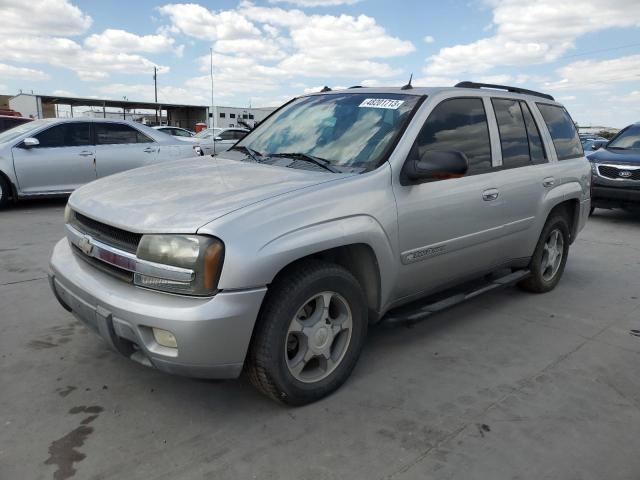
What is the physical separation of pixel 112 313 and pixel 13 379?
1.08 meters

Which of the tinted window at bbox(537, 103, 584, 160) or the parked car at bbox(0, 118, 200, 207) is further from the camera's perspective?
the parked car at bbox(0, 118, 200, 207)

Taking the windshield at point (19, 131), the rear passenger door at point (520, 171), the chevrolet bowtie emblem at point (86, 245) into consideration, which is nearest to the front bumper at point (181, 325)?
the chevrolet bowtie emblem at point (86, 245)

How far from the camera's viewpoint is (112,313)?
2510 millimetres

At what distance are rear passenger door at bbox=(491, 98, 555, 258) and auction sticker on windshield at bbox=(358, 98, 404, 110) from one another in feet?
3.19

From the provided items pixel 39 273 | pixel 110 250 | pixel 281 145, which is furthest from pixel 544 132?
pixel 39 273

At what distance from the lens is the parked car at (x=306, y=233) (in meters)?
2.41

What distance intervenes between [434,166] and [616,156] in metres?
7.50

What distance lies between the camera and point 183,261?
238 centimetres

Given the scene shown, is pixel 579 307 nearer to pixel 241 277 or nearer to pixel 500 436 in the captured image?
pixel 500 436

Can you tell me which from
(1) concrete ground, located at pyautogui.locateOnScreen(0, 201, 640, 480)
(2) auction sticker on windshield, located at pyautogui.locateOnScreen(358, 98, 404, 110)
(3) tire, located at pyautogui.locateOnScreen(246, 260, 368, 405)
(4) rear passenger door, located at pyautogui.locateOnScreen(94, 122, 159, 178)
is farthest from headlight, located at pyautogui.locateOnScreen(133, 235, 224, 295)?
(4) rear passenger door, located at pyautogui.locateOnScreen(94, 122, 159, 178)

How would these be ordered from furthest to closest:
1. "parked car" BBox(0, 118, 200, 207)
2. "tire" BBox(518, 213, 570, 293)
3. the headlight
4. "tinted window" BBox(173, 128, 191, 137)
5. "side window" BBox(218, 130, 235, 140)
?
"tinted window" BBox(173, 128, 191, 137) → "side window" BBox(218, 130, 235, 140) → "parked car" BBox(0, 118, 200, 207) → "tire" BBox(518, 213, 570, 293) → the headlight

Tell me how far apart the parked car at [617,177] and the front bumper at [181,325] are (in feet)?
27.1

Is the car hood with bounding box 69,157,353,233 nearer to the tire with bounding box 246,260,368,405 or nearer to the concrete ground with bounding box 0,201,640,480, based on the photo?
the tire with bounding box 246,260,368,405

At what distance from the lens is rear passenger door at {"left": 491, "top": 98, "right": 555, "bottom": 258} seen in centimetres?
401
